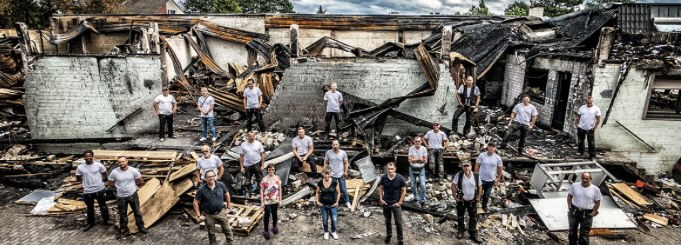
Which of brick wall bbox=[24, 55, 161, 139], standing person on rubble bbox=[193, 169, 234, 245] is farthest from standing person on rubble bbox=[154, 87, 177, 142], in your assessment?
standing person on rubble bbox=[193, 169, 234, 245]

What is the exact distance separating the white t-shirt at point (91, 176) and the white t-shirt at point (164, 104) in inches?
131

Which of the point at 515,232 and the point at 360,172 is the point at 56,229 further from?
the point at 515,232

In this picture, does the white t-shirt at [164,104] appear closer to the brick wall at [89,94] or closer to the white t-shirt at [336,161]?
the brick wall at [89,94]

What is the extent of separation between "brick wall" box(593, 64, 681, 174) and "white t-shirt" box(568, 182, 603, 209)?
4856 millimetres

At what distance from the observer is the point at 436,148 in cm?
836

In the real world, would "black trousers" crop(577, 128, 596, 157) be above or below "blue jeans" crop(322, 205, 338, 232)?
above

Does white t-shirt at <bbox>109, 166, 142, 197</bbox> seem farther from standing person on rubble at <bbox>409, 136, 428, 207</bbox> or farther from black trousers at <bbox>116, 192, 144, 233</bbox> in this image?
standing person on rubble at <bbox>409, 136, 428, 207</bbox>

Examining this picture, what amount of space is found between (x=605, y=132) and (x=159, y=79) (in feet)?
40.1

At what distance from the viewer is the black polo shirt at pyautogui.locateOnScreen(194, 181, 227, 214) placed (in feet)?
18.6

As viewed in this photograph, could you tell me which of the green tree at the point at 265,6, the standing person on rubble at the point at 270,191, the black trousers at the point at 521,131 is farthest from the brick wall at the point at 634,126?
the green tree at the point at 265,6

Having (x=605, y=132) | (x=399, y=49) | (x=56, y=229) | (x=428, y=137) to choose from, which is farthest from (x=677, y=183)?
(x=56, y=229)

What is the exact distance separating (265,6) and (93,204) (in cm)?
6059

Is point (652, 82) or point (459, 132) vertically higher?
point (652, 82)

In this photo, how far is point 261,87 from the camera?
1136cm
